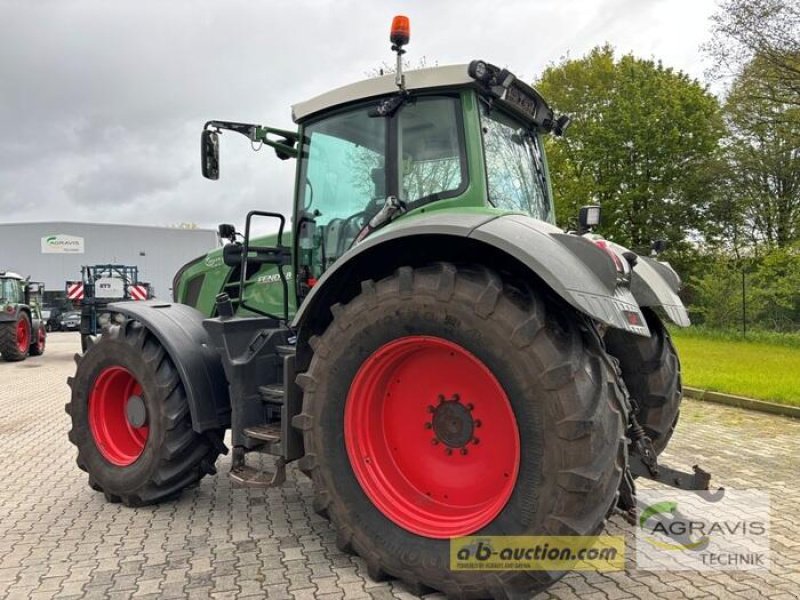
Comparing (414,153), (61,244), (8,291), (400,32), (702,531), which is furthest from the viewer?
(61,244)

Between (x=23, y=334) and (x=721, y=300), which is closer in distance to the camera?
(x=23, y=334)

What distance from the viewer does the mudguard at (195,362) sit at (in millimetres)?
3949

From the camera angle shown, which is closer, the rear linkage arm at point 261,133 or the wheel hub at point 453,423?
the wheel hub at point 453,423

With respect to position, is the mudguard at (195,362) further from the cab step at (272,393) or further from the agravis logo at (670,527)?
the agravis logo at (670,527)

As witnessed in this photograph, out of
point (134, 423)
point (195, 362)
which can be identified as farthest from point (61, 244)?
point (195, 362)

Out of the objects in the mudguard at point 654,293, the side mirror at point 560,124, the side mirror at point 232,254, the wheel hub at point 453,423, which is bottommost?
the wheel hub at point 453,423

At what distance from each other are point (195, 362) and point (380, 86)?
2059mm

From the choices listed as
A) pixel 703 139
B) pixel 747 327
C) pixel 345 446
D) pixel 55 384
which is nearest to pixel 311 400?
pixel 345 446

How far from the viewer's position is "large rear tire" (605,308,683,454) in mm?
4020

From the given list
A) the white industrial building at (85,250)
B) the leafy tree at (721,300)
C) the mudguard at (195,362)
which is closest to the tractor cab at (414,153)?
the mudguard at (195,362)

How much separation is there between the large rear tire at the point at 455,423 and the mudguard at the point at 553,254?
17 centimetres

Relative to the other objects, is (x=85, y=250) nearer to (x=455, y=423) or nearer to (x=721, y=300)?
(x=721, y=300)

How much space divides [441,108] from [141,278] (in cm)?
4178

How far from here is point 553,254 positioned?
2.74 m
